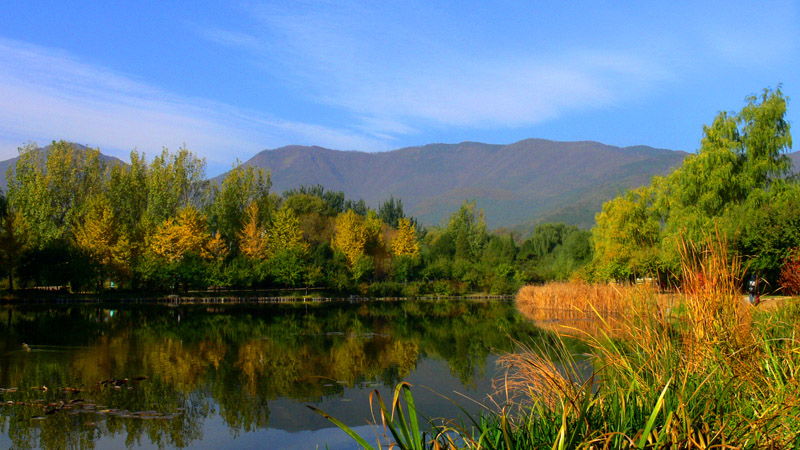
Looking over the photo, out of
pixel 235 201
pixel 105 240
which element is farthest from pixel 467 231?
pixel 105 240

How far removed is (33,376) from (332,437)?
5.81m

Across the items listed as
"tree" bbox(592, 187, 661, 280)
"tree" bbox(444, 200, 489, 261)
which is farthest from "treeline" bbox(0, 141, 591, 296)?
"tree" bbox(592, 187, 661, 280)

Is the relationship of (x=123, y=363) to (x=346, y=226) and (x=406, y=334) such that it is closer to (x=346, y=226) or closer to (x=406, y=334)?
(x=406, y=334)

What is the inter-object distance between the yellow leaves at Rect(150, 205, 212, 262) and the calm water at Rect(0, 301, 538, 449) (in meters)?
18.2

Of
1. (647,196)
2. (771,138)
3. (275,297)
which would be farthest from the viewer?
(275,297)

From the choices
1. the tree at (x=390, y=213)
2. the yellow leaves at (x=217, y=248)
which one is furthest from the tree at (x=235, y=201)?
the tree at (x=390, y=213)

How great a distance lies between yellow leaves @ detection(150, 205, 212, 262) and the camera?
37669mm

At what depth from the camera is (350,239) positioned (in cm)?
4369

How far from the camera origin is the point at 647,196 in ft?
105

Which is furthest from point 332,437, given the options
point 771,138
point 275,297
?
point 275,297

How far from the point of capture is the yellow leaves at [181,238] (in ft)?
124

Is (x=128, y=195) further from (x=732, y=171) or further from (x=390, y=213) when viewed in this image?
(x=390, y=213)

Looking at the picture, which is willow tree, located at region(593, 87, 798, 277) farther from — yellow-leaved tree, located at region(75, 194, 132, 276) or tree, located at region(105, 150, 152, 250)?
tree, located at region(105, 150, 152, 250)

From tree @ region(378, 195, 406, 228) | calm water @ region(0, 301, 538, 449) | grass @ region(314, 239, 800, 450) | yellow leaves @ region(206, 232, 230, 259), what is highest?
tree @ region(378, 195, 406, 228)
